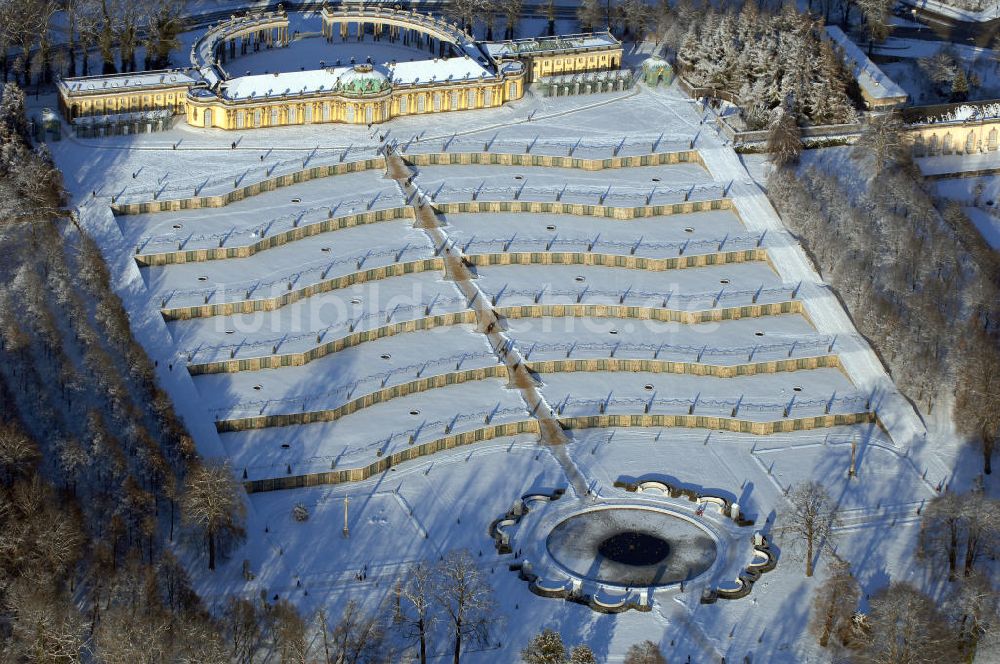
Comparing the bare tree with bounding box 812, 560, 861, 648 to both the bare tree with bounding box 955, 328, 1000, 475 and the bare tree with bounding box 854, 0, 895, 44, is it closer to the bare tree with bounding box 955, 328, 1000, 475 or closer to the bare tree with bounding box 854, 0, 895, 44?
the bare tree with bounding box 955, 328, 1000, 475

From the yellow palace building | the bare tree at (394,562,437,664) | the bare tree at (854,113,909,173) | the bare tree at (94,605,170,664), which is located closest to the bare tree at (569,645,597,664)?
the bare tree at (394,562,437,664)

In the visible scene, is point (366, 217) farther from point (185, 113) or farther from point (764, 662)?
point (764, 662)

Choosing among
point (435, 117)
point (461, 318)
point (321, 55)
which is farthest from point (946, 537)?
point (321, 55)

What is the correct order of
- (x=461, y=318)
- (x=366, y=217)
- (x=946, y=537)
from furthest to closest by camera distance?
(x=366, y=217) → (x=461, y=318) → (x=946, y=537)

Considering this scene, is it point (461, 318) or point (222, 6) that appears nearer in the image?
point (461, 318)

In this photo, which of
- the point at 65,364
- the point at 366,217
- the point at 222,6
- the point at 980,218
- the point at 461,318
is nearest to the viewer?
the point at 65,364
